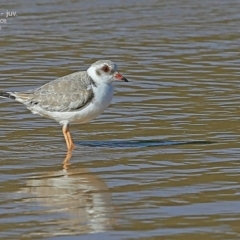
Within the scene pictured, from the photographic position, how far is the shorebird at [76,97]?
1016 cm

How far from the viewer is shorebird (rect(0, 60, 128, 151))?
10156 millimetres

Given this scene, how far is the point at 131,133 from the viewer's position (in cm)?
1062

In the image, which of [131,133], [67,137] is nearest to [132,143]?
[131,133]

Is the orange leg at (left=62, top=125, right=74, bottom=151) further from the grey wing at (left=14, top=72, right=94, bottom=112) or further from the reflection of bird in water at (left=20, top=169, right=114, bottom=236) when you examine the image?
the reflection of bird in water at (left=20, top=169, right=114, bottom=236)

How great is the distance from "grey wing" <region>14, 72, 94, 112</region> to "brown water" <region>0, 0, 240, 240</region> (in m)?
0.41

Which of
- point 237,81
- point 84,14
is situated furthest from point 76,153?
point 84,14

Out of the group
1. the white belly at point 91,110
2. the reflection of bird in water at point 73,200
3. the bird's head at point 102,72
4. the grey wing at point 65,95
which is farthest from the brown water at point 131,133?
the bird's head at point 102,72

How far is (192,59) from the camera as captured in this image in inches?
572

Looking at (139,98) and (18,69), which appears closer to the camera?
(139,98)

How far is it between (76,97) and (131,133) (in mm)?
888

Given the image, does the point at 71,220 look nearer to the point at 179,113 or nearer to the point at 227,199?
the point at 227,199

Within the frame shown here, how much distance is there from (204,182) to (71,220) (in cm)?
169

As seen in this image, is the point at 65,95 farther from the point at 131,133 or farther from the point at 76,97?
the point at 131,133

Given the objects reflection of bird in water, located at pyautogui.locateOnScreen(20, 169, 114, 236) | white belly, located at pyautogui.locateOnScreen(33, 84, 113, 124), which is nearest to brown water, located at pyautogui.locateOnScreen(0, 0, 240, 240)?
reflection of bird in water, located at pyautogui.locateOnScreen(20, 169, 114, 236)
